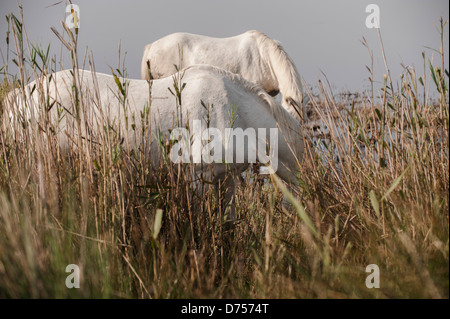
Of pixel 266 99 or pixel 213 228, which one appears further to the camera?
pixel 266 99

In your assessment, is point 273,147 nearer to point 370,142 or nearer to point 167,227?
point 370,142

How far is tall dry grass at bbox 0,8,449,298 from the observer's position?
1.06 m

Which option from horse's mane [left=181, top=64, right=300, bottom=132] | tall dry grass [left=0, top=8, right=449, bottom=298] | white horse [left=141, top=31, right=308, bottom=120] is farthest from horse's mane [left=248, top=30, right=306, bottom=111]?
tall dry grass [left=0, top=8, right=449, bottom=298]

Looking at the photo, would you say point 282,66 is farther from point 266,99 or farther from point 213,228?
point 213,228

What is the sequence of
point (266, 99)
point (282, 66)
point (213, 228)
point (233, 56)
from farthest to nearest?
point (233, 56) → point (282, 66) → point (266, 99) → point (213, 228)

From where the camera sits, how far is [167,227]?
1.62 metres

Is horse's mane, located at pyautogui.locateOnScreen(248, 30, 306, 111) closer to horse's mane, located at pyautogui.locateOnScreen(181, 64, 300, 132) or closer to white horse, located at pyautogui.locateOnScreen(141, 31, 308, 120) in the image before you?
white horse, located at pyautogui.locateOnScreen(141, 31, 308, 120)

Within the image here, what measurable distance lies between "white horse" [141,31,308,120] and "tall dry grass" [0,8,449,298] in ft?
11.0

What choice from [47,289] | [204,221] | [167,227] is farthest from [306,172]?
[47,289]

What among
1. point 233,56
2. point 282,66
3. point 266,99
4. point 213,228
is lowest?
point 213,228

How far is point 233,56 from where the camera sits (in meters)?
6.42

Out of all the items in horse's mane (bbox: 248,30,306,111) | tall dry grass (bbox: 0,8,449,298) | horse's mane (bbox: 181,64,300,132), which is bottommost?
tall dry grass (bbox: 0,8,449,298)

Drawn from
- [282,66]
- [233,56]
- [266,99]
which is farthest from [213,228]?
[233,56]

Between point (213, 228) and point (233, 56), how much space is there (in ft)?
16.8
